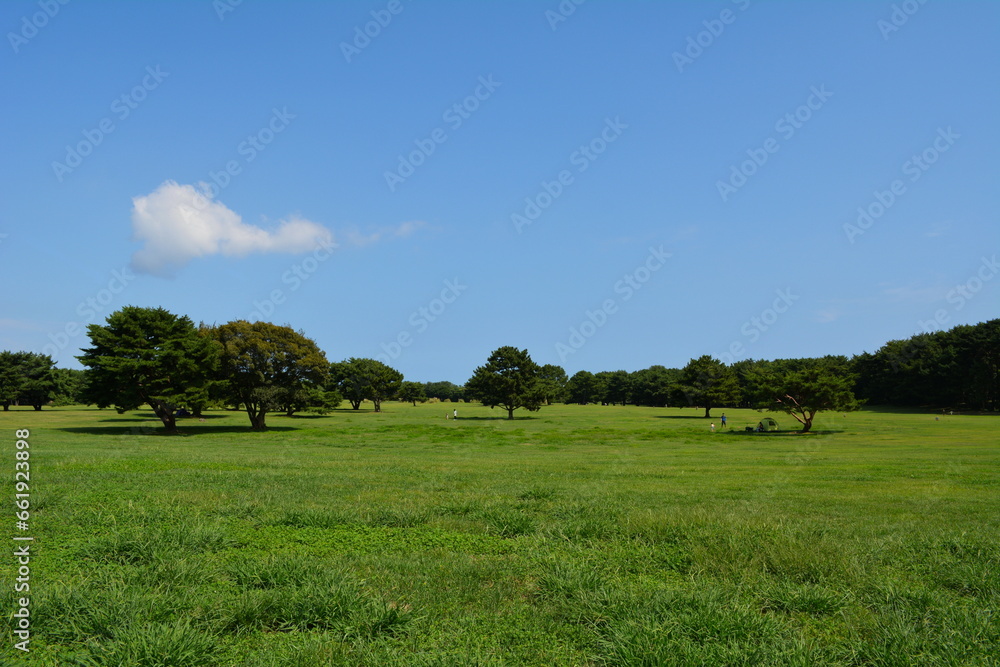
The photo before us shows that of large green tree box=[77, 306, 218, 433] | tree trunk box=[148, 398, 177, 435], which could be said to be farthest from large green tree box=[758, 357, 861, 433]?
tree trunk box=[148, 398, 177, 435]

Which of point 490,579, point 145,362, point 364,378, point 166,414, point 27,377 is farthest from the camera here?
point 364,378

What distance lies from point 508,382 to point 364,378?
4414cm

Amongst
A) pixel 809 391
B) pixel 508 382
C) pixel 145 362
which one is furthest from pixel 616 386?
pixel 145 362

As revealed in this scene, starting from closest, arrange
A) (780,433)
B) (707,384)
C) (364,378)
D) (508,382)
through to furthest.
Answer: (780,433), (508,382), (707,384), (364,378)

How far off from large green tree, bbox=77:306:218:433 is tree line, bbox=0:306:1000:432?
0.09 meters

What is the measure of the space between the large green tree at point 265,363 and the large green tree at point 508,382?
3814 cm

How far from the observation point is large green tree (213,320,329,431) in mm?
50219

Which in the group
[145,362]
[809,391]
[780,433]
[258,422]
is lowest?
[780,433]

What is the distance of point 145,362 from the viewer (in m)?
44.6

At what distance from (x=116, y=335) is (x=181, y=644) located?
50161mm

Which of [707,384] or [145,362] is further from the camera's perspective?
[707,384]

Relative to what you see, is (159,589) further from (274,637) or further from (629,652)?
(629,652)

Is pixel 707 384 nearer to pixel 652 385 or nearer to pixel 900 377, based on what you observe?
pixel 900 377

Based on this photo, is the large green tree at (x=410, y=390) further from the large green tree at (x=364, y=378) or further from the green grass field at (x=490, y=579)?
the green grass field at (x=490, y=579)
